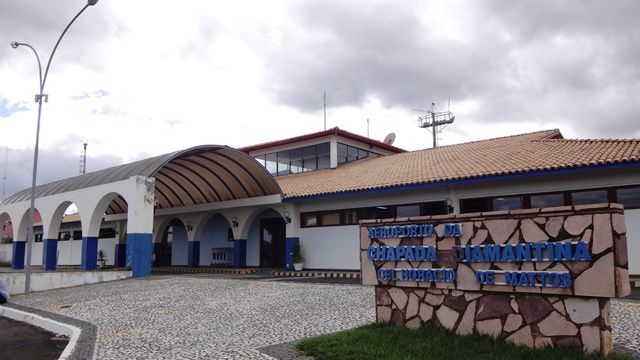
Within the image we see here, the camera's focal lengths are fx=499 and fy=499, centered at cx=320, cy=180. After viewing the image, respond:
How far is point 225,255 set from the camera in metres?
26.2

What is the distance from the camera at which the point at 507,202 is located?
15.8m

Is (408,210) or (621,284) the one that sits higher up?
(408,210)

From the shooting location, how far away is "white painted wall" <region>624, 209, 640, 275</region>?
13.6 m

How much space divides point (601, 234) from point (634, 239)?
954 cm

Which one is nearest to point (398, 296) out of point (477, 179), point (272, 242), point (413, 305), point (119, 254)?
point (413, 305)

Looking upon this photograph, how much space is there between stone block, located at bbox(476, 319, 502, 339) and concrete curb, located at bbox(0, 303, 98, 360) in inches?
208

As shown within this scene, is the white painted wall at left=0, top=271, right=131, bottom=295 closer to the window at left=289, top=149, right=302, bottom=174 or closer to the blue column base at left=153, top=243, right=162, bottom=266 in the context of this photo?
the window at left=289, top=149, right=302, bottom=174

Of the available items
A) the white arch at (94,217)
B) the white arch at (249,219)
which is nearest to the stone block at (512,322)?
the white arch at (249,219)

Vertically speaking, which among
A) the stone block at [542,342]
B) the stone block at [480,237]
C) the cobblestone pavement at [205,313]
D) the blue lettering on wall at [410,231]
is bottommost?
the cobblestone pavement at [205,313]

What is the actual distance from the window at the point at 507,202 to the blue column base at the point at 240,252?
40.0ft

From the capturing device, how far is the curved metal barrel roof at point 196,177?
19531 millimetres

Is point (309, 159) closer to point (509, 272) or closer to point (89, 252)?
point (89, 252)

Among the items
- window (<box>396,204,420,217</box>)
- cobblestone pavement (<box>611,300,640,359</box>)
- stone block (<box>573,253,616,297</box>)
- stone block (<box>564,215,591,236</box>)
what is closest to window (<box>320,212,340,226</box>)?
window (<box>396,204,420,217</box>)

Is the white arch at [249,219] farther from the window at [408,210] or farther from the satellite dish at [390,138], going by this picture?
the satellite dish at [390,138]
